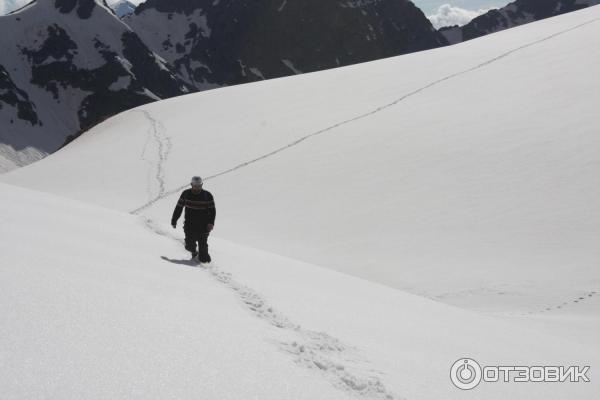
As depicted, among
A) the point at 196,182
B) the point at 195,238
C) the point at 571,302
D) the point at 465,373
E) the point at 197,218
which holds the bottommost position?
the point at 571,302

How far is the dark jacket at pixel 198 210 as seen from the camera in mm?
8828

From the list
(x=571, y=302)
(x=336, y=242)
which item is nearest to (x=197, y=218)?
(x=336, y=242)

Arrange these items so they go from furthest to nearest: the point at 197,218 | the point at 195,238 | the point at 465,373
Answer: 1. the point at 197,218
2. the point at 195,238
3. the point at 465,373

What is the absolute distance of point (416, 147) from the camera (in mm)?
19141

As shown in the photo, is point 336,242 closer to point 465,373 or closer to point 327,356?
point 465,373

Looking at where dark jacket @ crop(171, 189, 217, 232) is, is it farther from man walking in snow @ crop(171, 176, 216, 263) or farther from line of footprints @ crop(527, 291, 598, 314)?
line of footprints @ crop(527, 291, 598, 314)

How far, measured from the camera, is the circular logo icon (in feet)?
16.4

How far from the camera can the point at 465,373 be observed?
17.4ft

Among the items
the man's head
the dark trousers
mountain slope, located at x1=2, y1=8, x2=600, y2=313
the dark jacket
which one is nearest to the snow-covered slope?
the dark trousers

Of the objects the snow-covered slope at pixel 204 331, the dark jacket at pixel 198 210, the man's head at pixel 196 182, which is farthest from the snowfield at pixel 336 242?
the man's head at pixel 196 182

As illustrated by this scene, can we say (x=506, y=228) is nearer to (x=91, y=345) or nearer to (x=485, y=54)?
(x=91, y=345)

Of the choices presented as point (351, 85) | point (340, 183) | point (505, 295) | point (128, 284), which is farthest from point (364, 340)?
point (351, 85)

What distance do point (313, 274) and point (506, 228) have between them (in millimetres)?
6049

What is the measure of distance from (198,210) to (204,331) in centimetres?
480
